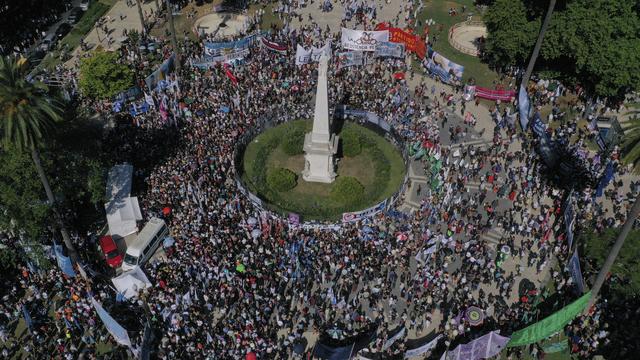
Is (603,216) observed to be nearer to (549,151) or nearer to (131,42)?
(549,151)

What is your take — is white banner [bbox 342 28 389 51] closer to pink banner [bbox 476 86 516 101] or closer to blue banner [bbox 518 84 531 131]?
pink banner [bbox 476 86 516 101]

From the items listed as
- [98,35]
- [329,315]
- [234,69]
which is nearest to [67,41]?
[98,35]

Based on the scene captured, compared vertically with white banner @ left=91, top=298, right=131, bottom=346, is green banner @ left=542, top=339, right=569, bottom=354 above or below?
below

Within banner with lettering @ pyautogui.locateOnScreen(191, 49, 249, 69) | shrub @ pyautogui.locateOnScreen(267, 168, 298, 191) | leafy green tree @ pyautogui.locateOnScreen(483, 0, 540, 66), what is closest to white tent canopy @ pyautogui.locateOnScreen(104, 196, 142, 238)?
shrub @ pyautogui.locateOnScreen(267, 168, 298, 191)

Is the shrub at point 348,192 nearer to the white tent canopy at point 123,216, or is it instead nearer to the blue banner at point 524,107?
the white tent canopy at point 123,216

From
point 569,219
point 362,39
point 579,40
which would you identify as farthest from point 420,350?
point 362,39

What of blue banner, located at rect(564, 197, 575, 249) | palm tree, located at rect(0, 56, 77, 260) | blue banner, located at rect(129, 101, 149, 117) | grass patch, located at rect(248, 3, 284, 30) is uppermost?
palm tree, located at rect(0, 56, 77, 260)

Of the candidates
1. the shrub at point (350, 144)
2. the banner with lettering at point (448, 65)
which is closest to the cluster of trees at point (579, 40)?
the banner with lettering at point (448, 65)
